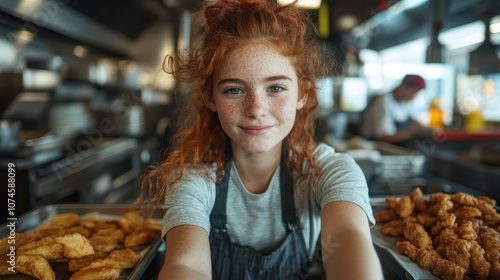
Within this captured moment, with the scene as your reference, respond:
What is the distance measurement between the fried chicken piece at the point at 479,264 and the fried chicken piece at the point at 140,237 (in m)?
0.88

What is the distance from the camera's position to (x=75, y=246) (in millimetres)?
1039

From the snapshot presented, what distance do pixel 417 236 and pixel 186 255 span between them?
624 mm

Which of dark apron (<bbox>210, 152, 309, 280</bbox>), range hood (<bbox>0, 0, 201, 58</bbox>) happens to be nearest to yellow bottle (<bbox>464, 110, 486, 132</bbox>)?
range hood (<bbox>0, 0, 201, 58</bbox>)

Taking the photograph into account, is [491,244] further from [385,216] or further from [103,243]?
[103,243]

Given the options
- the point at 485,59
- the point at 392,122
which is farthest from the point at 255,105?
the point at 485,59

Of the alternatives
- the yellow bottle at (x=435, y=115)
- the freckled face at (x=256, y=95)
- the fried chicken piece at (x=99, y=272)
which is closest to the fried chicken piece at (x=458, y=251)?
the freckled face at (x=256, y=95)

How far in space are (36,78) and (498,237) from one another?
3.00m

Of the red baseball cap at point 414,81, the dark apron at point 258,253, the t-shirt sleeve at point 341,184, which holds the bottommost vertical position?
the dark apron at point 258,253

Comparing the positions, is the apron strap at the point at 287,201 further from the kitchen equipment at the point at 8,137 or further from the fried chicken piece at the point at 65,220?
the kitchen equipment at the point at 8,137

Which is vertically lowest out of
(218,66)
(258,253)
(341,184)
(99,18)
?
(258,253)

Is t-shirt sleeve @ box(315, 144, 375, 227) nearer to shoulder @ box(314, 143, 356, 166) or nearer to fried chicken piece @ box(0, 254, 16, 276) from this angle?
shoulder @ box(314, 143, 356, 166)

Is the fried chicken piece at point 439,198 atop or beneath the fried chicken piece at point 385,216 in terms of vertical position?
atop

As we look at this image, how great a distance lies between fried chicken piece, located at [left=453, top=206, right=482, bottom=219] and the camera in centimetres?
101

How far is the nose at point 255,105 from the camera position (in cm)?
94
